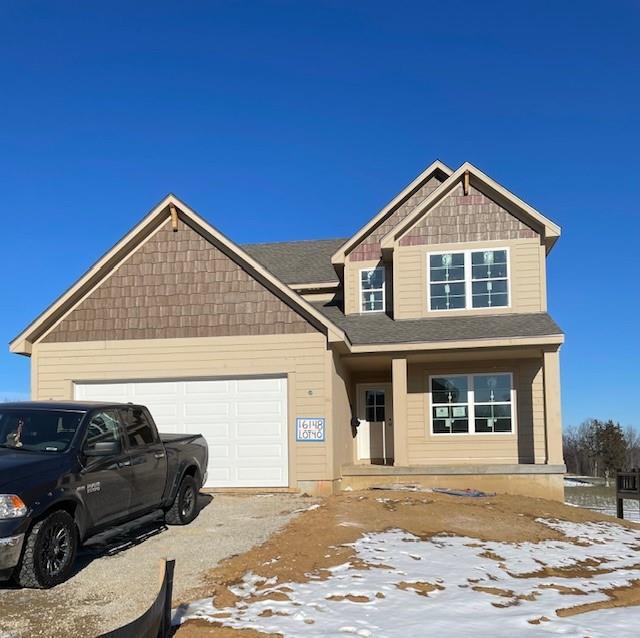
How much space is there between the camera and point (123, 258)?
1484 cm

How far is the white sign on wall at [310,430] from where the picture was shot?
535 inches

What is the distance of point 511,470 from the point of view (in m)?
14.4

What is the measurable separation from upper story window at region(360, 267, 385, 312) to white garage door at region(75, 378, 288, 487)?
4.55 m

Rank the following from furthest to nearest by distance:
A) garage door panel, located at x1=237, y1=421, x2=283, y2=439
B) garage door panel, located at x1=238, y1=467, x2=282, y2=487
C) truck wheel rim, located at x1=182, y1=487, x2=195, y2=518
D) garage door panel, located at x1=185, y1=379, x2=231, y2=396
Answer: garage door panel, located at x1=185, y1=379, x2=231, y2=396 → garage door panel, located at x1=237, y1=421, x2=283, y2=439 → garage door panel, located at x1=238, y1=467, x2=282, y2=487 → truck wheel rim, located at x1=182, y1=487, x2=195, y2=518

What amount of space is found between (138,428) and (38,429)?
142cm

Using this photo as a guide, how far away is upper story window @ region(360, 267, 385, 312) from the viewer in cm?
1769

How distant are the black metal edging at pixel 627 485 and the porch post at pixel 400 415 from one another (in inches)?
245

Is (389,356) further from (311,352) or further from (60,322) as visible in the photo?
(60,322)

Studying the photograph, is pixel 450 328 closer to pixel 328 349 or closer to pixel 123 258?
pixel 328 349

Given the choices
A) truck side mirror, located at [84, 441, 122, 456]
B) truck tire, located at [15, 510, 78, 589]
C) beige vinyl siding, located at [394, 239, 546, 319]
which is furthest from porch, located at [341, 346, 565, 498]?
truck tire, located at [15, 510, 78, 589]

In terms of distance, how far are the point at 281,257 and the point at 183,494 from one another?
12.7 metres

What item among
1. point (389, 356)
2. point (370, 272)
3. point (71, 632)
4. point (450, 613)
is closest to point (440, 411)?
point (389, 356)

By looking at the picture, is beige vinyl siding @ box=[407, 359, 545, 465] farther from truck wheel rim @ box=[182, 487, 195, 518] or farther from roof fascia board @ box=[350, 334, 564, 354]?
truck wheel rim @ box=[182, 487, 195, 518]

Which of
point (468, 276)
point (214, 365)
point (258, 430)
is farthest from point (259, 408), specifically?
point (468, 276)
